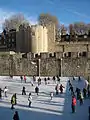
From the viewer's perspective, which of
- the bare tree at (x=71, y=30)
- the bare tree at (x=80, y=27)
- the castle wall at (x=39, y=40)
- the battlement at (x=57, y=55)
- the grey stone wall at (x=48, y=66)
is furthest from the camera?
the bare tree at (x=80, y=27)

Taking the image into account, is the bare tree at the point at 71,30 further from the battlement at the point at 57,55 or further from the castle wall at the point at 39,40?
the battlement at the point at 57,55

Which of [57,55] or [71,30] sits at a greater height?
[71,30]

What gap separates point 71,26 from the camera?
6241 cm

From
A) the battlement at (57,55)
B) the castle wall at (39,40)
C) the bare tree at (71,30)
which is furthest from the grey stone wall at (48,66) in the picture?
the bare tree at (71,30)

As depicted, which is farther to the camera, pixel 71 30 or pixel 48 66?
pixel 71 30

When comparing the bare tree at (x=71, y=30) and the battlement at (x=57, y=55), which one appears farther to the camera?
the bare tree at (x=71, y=30)

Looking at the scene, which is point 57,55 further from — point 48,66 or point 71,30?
point 71,30

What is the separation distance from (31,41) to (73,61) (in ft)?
25.0

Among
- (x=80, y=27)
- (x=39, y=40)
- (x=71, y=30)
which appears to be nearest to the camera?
(x=39, y=40)

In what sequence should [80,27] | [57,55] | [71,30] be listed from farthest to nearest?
[80,27] → [71,30] → [57,55]

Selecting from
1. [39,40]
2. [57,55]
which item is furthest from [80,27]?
[57,55]

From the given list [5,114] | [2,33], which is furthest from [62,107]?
[2,33]

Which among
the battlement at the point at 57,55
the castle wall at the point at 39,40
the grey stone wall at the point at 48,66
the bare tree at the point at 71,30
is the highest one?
the bare tree at the point at 71,30

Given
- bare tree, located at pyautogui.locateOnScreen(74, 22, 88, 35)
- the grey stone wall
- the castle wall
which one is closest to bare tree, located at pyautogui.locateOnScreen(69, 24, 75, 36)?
bare tree, located at pyautogui.locateOnScreen(74, 22, 88, 35)
